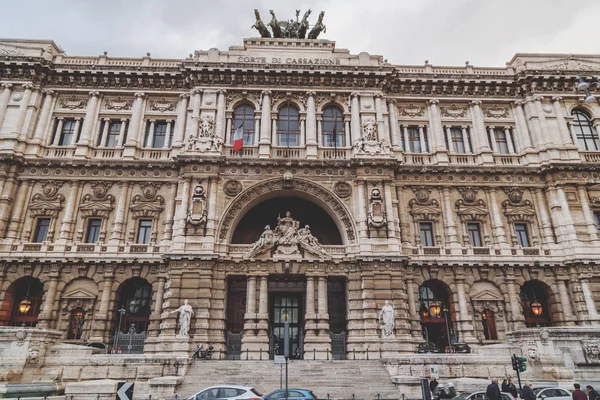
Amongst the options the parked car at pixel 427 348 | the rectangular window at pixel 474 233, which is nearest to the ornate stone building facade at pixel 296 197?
the rectangular window at pixel 474 233

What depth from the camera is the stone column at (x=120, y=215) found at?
27859 mm

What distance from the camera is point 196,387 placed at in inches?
751

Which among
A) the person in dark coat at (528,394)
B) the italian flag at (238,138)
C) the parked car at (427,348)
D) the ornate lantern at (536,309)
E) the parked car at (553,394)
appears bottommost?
the parked car at (553,394)

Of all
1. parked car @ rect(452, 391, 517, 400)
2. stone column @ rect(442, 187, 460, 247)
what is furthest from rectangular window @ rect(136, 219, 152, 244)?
parked car @ rect(452, 391, 517, 400)

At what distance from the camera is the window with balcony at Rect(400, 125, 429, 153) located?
32.0m

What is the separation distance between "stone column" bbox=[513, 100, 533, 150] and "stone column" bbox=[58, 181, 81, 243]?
111 ft

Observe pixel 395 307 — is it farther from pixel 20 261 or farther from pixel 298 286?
pixel 20 261

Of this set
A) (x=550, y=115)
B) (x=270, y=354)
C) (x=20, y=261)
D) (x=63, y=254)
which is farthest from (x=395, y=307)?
(x=20, y=261)

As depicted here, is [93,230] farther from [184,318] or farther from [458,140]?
[458,140]

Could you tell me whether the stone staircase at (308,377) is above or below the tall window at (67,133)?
below

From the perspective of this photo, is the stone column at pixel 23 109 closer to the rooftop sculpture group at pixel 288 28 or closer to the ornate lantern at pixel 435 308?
the rooftop sculpture group at pixel 288 28

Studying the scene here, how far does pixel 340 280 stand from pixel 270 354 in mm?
6901

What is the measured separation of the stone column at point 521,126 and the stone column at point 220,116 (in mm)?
23410

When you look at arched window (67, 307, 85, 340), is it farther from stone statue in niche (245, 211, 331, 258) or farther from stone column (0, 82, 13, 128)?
stone column (0, 82, 13, 128)
